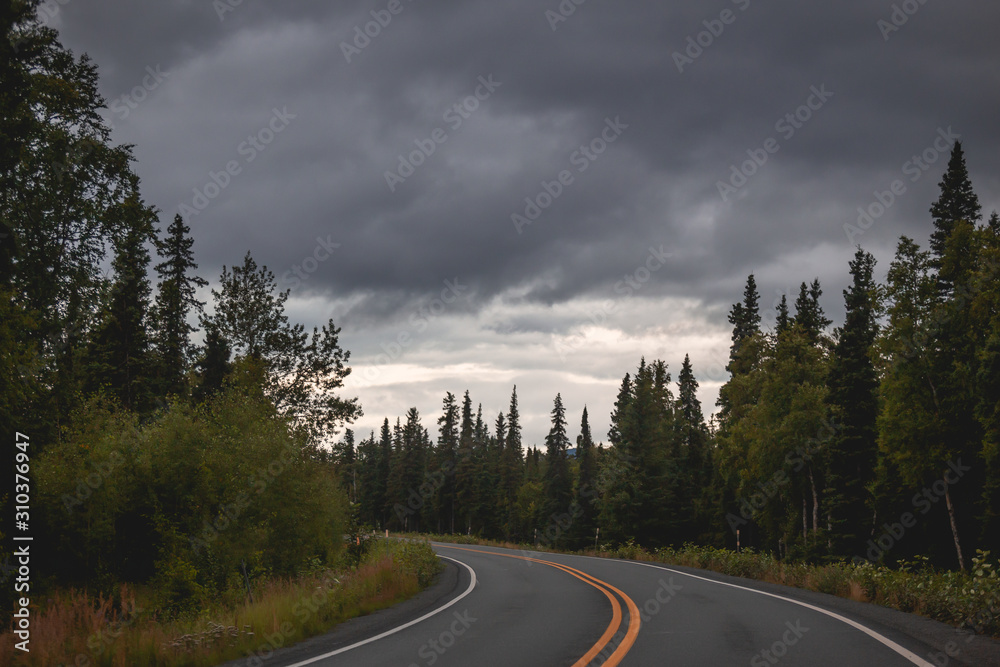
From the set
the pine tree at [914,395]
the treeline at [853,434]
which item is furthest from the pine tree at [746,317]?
the pine tree at [914,395]

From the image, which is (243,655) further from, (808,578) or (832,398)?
(832,398)

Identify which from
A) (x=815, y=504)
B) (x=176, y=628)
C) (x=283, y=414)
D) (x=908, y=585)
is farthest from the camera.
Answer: (x=815, y=504)

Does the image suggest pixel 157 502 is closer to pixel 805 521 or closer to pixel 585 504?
pixel 805 521

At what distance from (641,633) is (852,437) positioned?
33.8 m

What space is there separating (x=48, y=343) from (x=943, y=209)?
49.8 metres

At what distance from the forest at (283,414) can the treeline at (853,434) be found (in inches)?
5.8

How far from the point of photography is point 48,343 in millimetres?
19766

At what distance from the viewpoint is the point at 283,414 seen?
30.2m

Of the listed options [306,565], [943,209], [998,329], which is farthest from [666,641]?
[943,209]

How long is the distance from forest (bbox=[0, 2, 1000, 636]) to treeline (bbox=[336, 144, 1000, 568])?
15 cm

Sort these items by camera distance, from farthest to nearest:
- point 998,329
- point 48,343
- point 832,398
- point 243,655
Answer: point 832,398 < point 998,329 < point 48,343 < point 243,655

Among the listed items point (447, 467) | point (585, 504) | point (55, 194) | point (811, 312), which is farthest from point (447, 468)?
point (55, 194)

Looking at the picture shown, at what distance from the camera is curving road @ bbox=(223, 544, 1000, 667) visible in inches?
329

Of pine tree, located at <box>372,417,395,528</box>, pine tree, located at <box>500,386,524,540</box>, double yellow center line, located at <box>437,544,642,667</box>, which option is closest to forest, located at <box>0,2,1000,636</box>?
double yellow center line, located at <box>437,544,642,667</box>
